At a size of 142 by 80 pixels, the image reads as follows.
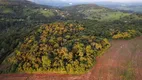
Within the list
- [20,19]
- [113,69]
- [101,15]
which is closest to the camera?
[113,69]

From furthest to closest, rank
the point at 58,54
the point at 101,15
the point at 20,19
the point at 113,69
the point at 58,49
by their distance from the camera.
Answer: the point at 101,15
the point at 20,19
the point at 58,49
the point at 58,54
the point at 113,69

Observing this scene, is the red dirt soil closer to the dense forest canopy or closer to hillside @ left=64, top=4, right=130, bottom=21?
the dense forest canopy

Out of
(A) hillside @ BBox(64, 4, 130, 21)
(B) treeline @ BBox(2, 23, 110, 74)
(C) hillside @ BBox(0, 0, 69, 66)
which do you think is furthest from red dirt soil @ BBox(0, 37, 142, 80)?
(A) hillside @ BBox(64, 4, 130, 21)

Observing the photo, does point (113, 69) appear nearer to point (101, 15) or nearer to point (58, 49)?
point (58, 49)

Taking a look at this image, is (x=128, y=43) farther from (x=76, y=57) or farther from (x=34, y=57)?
(x=34, y=57)

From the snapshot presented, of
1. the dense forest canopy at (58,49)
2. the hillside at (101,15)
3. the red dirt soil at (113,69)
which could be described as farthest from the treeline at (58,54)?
the hillside at (101,15)

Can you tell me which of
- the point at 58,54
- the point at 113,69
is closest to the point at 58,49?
the point at 58,54

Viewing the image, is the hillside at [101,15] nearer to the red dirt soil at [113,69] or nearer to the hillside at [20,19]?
the hillside at [20,19]
